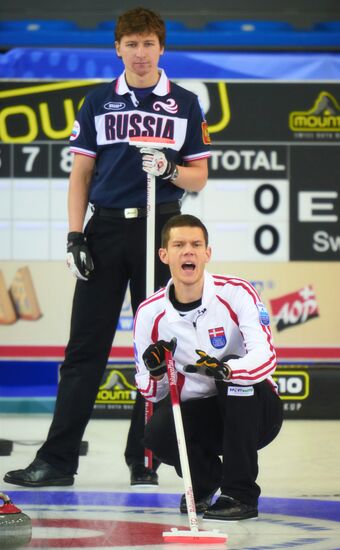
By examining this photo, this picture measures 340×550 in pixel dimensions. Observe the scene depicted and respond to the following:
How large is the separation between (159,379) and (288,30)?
9.71 feet

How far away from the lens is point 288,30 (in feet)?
18.8

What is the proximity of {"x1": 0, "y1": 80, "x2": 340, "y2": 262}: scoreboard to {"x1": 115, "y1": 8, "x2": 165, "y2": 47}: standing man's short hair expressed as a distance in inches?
83.4

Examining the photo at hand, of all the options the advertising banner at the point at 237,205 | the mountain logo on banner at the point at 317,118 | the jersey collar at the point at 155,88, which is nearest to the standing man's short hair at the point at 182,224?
the jersey collar at the point at 155,88

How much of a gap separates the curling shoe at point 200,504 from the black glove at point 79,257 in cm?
80

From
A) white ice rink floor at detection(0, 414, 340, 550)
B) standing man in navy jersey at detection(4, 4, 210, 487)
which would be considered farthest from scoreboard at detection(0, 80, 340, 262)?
standing man in navy jersey at detection(4, 4, 210, 487)

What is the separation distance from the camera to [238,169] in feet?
19.0

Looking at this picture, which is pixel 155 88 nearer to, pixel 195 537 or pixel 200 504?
pixel 200 504

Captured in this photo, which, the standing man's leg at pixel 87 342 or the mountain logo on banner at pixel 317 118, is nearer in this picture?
the standing man's leg at pixel 87 342

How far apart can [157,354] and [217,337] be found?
23 centimetres

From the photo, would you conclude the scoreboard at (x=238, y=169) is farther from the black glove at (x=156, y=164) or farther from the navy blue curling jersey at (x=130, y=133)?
the black glove at (x=156, y=164)

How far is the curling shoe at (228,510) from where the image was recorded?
304 cm

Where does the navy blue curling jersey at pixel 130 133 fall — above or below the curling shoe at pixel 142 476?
above

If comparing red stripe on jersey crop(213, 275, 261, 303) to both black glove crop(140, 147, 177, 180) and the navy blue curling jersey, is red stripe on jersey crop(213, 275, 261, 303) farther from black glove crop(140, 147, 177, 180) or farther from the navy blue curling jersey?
the navy blue curling jersey

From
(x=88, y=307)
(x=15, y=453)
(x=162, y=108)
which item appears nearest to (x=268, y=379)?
(x=88, y=307)
